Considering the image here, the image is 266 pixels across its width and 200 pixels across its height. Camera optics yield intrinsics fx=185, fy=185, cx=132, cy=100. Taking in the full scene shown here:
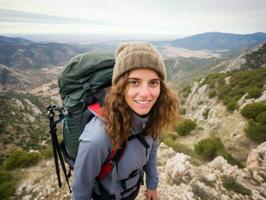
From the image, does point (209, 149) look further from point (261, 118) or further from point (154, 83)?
point (154, 83)

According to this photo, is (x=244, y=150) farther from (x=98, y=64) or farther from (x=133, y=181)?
(x=98, y=64)

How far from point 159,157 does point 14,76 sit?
15312cm

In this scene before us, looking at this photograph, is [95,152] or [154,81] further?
[154,81]

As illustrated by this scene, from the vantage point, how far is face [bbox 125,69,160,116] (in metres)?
1.60

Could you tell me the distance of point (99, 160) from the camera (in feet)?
4.85

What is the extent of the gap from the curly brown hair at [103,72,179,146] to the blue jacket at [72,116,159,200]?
0.07 m

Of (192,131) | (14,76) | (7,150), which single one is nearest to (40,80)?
(14,76)

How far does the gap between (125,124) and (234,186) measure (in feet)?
13.1

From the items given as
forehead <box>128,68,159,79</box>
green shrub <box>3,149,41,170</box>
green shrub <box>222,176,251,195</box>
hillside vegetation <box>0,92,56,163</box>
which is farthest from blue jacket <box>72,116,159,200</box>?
hillside vegetation <box>0,92,56,163</box>

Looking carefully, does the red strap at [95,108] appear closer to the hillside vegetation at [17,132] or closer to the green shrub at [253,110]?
the green shrub at [253,110]

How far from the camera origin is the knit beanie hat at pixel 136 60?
1.59 meters

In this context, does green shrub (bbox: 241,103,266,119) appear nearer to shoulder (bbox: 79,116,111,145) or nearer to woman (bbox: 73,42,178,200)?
woman (bbox: 73,42,178,200)

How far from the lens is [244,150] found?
6859 millimetres

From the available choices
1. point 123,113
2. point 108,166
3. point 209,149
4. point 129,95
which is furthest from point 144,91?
point 209,149
